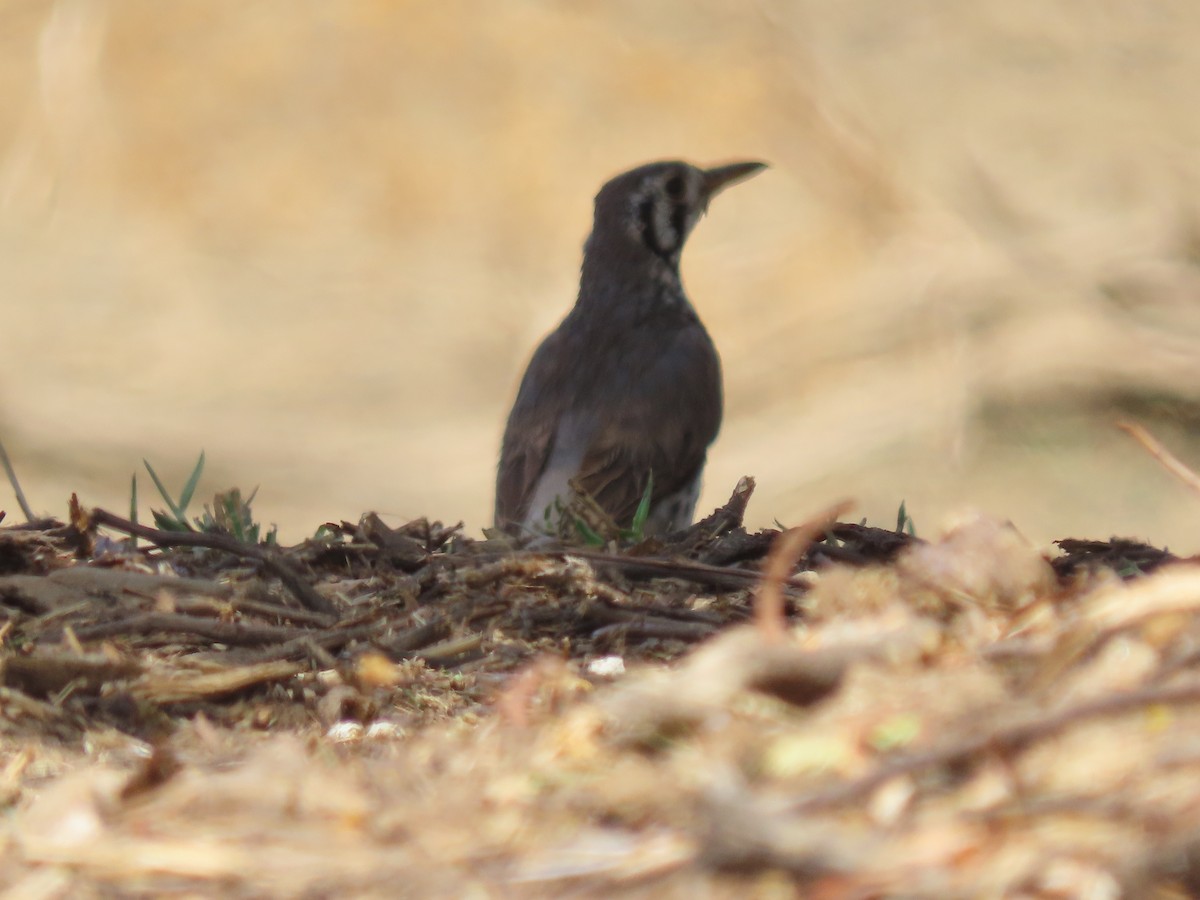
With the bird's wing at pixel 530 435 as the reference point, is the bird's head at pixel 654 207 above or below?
above

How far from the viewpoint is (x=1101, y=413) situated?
12859 mm

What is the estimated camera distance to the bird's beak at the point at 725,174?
22.5 feet

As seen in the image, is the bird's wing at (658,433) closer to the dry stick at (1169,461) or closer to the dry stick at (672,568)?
the dry stick at (672,568)

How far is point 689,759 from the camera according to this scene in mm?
1651

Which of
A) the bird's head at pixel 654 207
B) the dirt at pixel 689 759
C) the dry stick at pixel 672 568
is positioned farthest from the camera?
the bird's head at pixel 654 207

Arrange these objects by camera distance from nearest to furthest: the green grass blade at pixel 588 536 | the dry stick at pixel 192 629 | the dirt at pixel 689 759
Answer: the dirt at pixel 689 759 < the dry stick at pixel 192 629 < the green grass blade at pixel 588 536

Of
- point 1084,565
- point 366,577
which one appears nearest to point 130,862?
point 366,577

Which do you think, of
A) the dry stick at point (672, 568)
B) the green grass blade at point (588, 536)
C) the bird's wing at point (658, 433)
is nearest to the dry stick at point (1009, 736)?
the dry stick at point (672, 568)

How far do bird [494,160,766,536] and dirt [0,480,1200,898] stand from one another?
260 centimetres

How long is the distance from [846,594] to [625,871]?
81 centimetres

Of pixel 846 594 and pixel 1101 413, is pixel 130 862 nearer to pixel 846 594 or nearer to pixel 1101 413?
pixel 846 594

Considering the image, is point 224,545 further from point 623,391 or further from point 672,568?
point 623,391

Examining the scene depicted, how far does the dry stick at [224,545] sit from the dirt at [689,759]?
0.40 metres

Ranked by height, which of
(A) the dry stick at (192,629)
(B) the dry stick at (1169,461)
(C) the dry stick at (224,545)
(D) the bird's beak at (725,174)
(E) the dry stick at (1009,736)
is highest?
(D) the bird's beak at (725,174)
